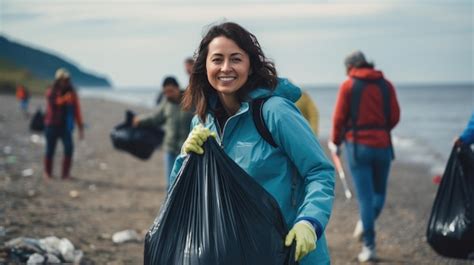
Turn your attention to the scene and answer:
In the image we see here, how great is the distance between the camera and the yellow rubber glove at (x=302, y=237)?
2225 mm

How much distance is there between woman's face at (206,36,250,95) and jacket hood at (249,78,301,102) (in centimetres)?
9

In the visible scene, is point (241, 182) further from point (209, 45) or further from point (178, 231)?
point (209, 45)

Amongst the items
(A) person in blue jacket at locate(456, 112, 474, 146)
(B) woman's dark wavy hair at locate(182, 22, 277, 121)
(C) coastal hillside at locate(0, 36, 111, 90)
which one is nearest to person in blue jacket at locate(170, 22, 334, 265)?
(B) woman's dark wavy hair at locate(182, 22, 277, 121)

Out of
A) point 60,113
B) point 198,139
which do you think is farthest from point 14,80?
point 198,139

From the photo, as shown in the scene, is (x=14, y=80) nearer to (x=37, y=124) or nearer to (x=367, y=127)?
(x=37, y=124)

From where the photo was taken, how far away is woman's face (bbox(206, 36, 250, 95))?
101 inches

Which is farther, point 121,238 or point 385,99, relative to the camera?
point 121,238

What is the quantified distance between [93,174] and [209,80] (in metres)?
9.26

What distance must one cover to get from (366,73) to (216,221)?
366cm

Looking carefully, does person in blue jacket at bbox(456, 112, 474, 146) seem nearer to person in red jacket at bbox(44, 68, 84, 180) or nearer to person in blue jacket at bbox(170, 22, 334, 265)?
person in blue jacket at bbox(170, 22, 334, 265)

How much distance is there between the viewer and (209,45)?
2621mm

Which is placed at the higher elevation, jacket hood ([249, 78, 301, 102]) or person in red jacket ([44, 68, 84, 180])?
jacket hood ([249, 78, 301, 102])

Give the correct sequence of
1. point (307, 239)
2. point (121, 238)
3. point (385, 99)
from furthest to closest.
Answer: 1. point (121, 238)
2. point (385, 99)
3. point (307, 239)

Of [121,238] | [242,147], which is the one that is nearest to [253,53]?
[242,147]
